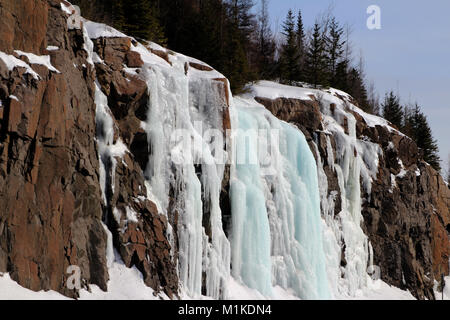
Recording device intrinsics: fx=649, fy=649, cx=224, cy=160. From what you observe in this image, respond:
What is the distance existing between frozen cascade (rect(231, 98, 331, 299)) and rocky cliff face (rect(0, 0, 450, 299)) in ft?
2.62

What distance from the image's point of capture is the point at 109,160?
17172 millimetres

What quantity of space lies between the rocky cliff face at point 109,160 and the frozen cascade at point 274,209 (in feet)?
2.62

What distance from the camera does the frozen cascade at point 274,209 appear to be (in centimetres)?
2100

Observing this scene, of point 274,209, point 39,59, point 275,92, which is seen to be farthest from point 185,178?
point 275,92

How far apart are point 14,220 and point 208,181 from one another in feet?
24.0

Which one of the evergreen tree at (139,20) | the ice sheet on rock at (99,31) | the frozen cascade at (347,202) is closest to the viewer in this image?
the ice sheet on rock at (99,31)

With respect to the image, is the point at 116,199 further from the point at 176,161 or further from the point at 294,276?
the point at 294,276

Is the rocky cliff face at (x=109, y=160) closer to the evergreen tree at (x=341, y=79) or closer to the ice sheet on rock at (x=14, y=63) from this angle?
the ice sheet on rock at (x=14, y=63)

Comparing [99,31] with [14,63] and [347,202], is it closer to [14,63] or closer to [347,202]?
[14,63]

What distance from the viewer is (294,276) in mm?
22781

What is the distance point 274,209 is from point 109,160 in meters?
7.87
